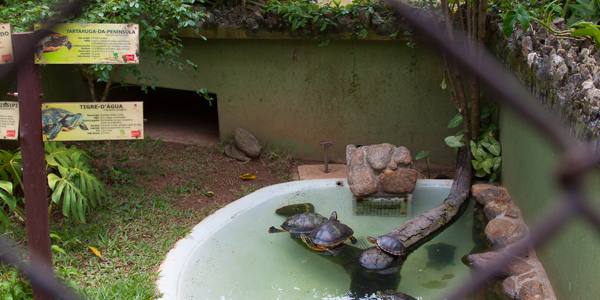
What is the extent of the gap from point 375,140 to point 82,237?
3.52m

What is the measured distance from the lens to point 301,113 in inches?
235

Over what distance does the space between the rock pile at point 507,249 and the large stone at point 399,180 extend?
66cm

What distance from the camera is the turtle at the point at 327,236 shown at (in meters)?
3.94

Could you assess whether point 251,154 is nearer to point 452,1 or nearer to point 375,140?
point 375,140

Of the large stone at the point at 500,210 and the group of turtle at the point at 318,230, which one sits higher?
the large stone at the point at 500,210

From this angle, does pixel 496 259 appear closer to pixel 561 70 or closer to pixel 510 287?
pixel 510 287

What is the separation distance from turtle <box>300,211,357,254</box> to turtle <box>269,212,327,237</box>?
8 centimetres

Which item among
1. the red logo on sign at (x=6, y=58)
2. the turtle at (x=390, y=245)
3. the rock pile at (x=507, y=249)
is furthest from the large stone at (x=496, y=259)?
the red logo on sign at (x=6, y=58)

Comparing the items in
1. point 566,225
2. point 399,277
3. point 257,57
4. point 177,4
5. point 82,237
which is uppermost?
point 177,4

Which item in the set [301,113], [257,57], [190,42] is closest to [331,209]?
[301,113]

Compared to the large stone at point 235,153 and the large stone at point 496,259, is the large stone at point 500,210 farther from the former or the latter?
the large stone at point 235,153

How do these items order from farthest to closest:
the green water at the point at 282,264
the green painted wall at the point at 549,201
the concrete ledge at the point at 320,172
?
the concrete ledge at the point at 320,172 < the green water at the point at 282,264 < the green painted wall at the point at 549,201

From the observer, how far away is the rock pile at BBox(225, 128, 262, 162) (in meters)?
5.77

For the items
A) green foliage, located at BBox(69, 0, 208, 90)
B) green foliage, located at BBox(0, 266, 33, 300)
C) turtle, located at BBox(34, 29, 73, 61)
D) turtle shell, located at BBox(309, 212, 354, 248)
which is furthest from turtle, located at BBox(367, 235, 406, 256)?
turtle, located at BBox(34, 29, 73, 61)
